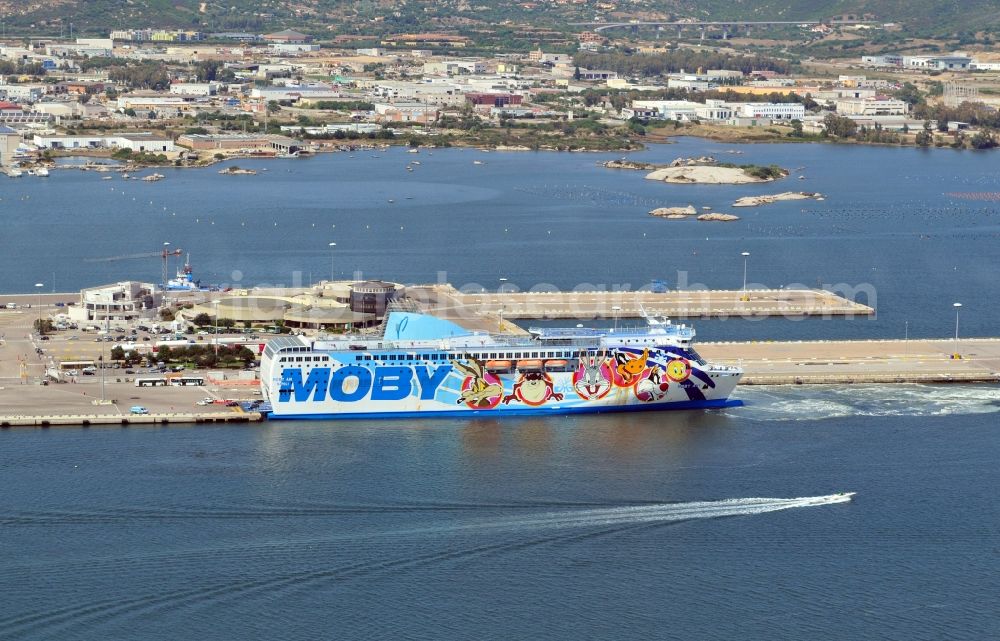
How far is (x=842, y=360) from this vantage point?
30.6m

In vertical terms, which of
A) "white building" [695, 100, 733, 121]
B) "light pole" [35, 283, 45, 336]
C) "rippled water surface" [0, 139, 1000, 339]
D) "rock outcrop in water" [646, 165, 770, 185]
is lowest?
"light pole" [35, 283, 45, 336]

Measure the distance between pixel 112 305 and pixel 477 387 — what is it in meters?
8.60

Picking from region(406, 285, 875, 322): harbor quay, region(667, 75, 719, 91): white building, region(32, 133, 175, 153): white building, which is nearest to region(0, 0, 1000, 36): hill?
region(667, 75, 719, 91): white building

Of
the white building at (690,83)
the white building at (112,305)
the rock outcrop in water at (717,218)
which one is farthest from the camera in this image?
the white building at (690,83)

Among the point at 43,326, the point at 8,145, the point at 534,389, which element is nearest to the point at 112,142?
the point at 8,145

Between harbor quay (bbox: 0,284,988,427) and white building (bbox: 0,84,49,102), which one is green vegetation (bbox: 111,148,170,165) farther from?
harbor quay (bbox: 0,284,988,427)

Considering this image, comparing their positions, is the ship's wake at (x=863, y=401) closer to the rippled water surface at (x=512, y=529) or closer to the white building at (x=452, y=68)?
the rippled water surface at (x=512, y=529)

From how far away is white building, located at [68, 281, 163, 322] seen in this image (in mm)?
32906

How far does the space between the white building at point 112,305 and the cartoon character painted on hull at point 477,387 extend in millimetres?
8077

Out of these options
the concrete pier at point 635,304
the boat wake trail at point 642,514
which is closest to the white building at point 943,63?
the concrete pier at point 635,304

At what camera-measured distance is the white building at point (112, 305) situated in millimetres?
32906

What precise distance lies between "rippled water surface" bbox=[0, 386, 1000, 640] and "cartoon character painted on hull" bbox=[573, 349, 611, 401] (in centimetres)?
47

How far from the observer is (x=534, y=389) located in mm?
27906

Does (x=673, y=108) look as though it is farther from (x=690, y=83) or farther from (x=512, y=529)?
(x=512, y=529)
